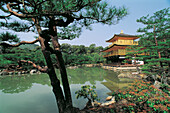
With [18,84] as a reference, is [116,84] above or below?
above

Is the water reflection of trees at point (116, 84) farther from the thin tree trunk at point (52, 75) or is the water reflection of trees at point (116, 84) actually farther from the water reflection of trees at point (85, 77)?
the thin tree trunk at point (52, 75)

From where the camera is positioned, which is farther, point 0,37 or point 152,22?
point 152,22

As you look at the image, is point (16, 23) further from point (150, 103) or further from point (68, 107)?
point (150, 103)

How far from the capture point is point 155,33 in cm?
577

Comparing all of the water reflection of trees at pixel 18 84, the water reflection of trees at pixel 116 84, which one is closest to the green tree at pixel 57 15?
the water reflection of trees at pixel 116 84

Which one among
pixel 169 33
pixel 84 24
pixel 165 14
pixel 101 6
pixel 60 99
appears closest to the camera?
pixel 101 6

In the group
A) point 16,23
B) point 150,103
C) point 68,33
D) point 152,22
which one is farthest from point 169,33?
point 16,23

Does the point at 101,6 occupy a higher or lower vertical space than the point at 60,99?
higher

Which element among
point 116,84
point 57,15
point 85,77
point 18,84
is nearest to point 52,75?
point 57,15

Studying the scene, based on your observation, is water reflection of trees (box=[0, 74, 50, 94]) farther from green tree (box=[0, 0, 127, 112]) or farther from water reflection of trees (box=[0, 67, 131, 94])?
green tree (box=[0, 0, 127, 112])

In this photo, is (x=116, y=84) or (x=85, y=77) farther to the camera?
(x=85, y=77)

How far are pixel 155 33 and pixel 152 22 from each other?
75 cm

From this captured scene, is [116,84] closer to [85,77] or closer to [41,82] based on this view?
[85,77]

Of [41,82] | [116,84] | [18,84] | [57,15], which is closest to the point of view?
[57,15]
